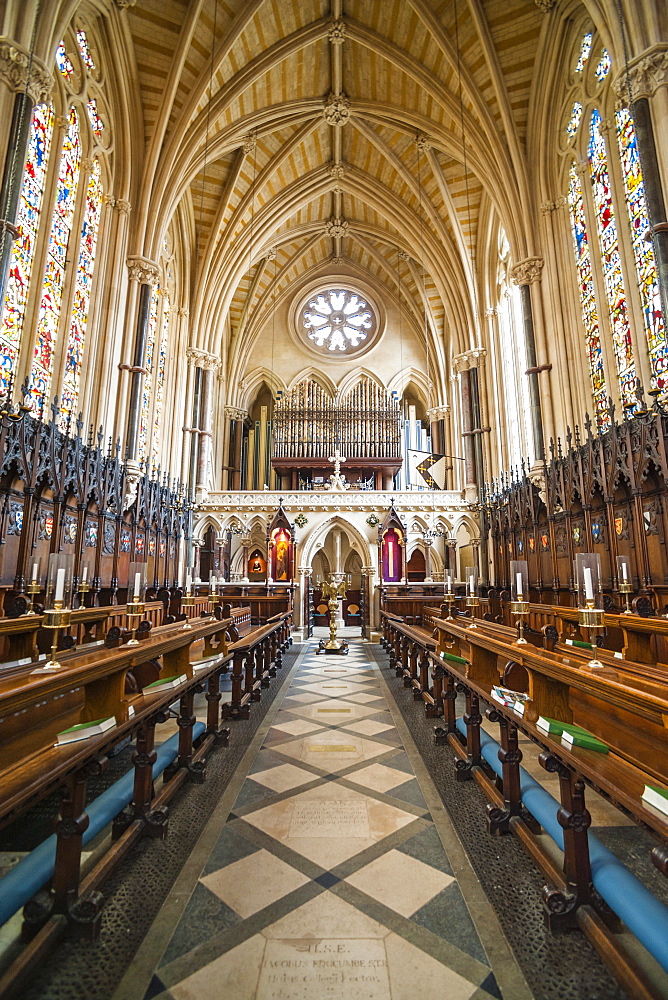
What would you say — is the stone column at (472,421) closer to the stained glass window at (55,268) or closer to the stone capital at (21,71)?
the stained glass window at (55,268)

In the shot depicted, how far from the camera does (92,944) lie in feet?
6.86

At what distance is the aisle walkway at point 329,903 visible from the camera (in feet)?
6.35

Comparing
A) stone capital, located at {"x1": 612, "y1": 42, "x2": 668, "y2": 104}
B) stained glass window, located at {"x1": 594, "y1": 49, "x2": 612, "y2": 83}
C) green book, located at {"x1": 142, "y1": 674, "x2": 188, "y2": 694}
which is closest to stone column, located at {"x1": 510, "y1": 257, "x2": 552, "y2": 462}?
stained glass window, located at {"x1": 594, "y1": 49, "x2": 612, "y2": 83}

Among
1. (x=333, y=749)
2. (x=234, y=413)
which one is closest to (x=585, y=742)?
(x=333, y=749)

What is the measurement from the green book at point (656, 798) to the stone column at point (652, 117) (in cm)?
829

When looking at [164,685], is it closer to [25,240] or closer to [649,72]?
[25,240]

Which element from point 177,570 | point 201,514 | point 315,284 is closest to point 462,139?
point 315,284

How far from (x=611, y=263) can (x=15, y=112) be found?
11144 millimetres

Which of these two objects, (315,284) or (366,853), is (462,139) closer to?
(315,284)

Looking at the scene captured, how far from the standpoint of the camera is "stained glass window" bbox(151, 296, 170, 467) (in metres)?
16.0

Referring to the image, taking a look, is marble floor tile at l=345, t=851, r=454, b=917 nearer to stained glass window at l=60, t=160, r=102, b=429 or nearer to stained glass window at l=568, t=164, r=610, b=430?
stained glass window at l=568, t=164, r=610, b=430

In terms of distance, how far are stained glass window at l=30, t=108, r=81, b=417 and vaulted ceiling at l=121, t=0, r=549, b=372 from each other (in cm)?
229

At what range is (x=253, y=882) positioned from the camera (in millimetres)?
2590

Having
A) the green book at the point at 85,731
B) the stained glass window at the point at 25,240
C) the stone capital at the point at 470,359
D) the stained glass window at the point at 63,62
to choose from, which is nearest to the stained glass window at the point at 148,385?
the stained glass window at the point at 25,240
